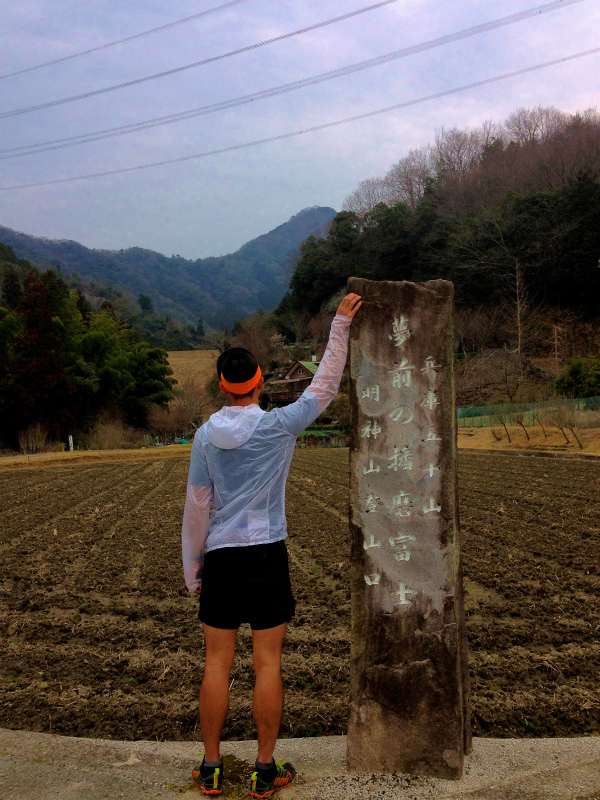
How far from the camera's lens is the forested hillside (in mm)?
37406

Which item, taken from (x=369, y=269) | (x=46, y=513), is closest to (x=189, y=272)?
(x=369, y=269)

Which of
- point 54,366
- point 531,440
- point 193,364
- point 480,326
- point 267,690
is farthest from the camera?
point 193,364

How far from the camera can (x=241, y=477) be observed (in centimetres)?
253

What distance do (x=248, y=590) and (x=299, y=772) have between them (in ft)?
2.76

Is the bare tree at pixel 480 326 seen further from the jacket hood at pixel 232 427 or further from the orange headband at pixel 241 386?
the jacket hood at pixel 232 427

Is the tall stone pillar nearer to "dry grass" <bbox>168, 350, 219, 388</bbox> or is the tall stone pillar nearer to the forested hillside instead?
the forested hillside

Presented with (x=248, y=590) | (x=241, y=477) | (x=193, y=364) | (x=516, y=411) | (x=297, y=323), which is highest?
(x=297, y=323)

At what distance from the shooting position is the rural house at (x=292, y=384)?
4325 centimetres

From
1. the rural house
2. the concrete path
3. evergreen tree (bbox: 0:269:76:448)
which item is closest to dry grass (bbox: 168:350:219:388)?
the rural house

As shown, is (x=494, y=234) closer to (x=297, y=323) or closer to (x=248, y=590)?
(x=297, y=323)

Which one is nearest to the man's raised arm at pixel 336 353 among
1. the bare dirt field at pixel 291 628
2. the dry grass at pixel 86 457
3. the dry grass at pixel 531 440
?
the bare dirt field at pixel 291 628

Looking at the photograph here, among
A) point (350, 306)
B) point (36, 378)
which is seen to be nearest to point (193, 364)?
point (36, 378)

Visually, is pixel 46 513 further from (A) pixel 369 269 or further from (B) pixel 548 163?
(B) pixel 548 163

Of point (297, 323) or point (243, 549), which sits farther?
point (297, 323)
